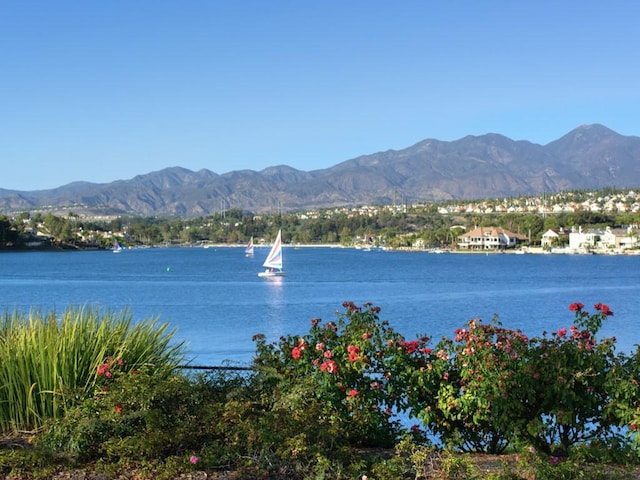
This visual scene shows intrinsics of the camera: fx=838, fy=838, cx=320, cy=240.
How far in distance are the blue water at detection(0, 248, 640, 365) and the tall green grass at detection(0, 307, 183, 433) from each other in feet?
43.0

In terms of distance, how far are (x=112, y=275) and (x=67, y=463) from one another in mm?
85236

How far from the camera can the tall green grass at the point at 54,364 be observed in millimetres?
6566

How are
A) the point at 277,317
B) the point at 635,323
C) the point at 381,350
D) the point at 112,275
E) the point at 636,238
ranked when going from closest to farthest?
the point at 381,350 → the point at 635,323 → the point at 277,317 → the point at 112,275 → the point at 636,238

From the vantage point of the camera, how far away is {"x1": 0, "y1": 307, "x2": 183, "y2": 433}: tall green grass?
657 cm

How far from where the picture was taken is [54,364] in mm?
6559

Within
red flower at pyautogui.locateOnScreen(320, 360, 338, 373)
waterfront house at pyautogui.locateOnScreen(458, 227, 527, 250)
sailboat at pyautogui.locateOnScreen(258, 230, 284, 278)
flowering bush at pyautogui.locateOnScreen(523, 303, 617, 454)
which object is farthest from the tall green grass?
waterfront house at pyautogui.locateOnScreen(458, 227, 527, 250)

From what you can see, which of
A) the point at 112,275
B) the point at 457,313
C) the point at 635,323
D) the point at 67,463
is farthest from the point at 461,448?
the point at 112,275

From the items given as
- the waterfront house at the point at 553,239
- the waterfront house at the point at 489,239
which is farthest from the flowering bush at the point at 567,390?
the waterfront house at the point at 489,239

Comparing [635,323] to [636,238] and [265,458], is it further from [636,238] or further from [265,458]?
[636,238]

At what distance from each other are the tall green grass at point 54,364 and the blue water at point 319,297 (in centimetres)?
1309

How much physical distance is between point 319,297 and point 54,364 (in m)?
50.9

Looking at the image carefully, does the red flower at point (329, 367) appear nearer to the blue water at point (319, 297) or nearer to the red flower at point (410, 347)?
the red flower at point (410, 347)

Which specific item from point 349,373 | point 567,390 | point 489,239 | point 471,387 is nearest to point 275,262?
point 349,373

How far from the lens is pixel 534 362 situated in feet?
20.0
